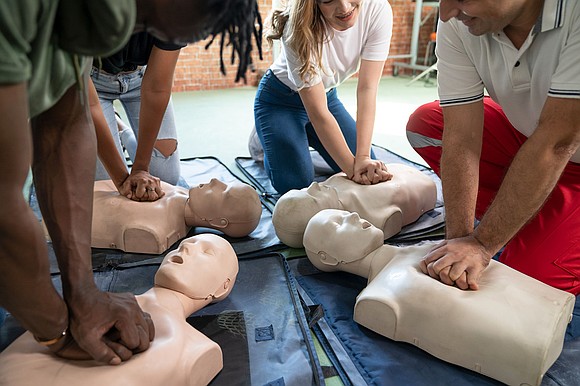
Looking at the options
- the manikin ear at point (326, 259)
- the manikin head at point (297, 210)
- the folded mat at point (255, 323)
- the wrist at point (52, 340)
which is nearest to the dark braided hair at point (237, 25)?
the wrist at point (52, 340)

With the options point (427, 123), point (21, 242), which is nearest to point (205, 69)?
point (427, 123)

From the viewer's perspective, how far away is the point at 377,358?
125 cm

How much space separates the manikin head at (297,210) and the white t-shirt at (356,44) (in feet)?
1.62

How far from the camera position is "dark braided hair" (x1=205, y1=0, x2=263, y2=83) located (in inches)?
27.6

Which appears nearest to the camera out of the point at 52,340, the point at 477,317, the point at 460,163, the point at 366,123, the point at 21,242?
the point at 21,242

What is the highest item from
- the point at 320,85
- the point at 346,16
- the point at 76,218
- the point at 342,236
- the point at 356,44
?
the point at 346,16

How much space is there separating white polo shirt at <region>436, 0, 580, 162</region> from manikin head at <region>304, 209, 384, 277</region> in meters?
0.48

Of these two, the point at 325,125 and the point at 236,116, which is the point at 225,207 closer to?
the point at 325,125

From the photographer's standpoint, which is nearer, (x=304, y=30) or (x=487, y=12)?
(x=487, y=12)

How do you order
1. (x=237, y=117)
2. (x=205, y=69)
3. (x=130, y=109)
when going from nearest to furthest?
(x=130, y=109) → (x=237, y=117) → (x=205, y=69)

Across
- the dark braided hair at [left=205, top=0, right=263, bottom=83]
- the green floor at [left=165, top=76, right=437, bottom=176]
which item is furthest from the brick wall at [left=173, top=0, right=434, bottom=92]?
the dark braided hair at [left=205, top=0, right=263, bottom=83]

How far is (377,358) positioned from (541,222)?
0.75m

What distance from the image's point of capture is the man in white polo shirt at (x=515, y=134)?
119 cm

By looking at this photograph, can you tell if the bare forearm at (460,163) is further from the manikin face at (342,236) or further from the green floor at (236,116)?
the green floor at (236,116)
